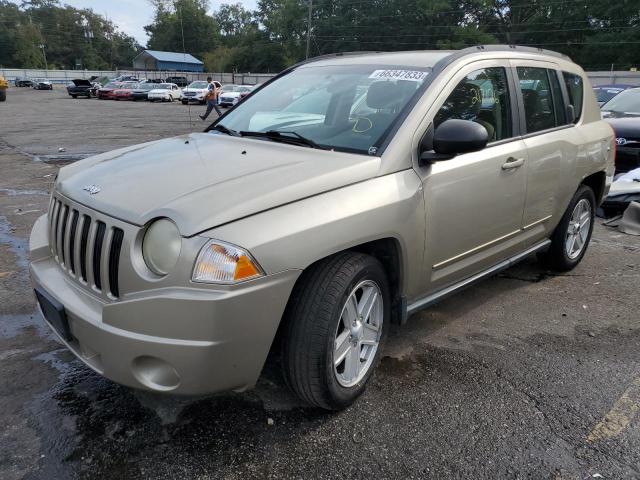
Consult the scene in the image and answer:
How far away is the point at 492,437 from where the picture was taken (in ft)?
8.38

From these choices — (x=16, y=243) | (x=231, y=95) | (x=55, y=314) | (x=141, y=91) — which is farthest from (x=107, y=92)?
(x=55, y=314)

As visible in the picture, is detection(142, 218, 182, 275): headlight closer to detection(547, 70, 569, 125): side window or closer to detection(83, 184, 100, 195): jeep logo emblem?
detection(83, 184, 100, 195): jeep logo emblem

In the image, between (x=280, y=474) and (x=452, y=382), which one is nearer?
(x=280, y=474)

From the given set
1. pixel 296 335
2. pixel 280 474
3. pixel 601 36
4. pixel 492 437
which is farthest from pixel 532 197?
pixel 601 36

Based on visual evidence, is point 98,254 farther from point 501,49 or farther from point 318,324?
point 501,49

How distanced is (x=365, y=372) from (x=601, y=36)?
55.5 meters

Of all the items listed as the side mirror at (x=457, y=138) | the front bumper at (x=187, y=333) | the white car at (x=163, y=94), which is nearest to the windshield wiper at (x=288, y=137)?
the side mirror at (x=457, y=138)

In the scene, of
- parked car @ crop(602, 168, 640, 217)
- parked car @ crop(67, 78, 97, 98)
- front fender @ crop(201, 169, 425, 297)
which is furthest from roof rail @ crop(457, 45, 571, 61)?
parked car @ crop(67, 78, 97, 98)

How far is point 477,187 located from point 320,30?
77.1m

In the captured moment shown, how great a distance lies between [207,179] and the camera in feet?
8.27

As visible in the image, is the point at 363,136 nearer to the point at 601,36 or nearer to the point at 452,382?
the point at 452,382

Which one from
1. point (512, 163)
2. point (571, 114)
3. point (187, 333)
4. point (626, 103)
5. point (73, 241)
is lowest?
point (187, 333)

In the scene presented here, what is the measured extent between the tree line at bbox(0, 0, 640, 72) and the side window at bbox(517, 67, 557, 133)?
20003 mm

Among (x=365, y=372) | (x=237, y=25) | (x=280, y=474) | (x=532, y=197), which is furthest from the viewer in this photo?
(x=237, y=25)
